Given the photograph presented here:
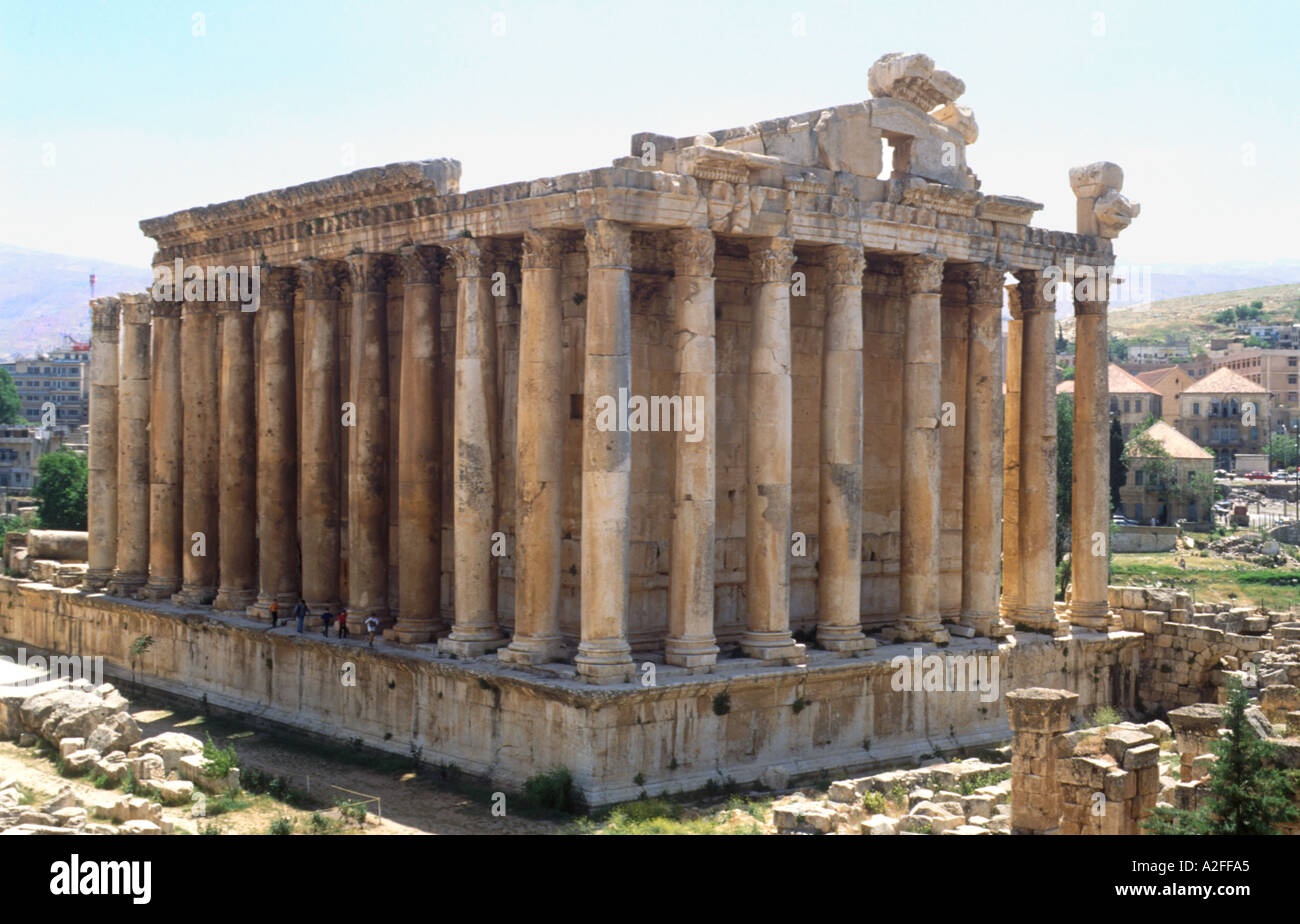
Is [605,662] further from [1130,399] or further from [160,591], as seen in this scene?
[1130,399]

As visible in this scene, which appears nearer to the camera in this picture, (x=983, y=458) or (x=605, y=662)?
(x=605, y=662)

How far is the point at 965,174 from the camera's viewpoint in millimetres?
27422

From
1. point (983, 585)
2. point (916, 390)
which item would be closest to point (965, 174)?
point (916, 390)

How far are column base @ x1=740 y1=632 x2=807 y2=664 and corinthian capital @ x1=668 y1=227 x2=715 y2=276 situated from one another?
613 centimetres

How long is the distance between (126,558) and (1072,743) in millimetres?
24889

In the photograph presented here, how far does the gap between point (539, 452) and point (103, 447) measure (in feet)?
61.8

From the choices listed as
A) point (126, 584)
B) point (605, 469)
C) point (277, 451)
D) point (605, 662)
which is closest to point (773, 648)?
point (605, 662)

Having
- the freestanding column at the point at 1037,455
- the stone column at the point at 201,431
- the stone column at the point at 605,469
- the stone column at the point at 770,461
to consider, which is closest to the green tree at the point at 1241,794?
the stone column at the point at 770,461

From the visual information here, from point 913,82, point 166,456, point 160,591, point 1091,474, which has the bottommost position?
point 160,591

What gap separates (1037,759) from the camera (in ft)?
59.5

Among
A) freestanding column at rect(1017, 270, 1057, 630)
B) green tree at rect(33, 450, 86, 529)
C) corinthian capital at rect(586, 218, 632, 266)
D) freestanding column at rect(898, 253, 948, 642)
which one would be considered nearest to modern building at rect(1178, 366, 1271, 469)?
green tree at rect(33, 450, 86, 529)

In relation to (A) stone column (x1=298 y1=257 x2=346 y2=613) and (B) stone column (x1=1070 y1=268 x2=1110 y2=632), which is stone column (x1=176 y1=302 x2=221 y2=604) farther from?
(B) stone column (x1=1070 y1=268 x2=1110 y2=632)

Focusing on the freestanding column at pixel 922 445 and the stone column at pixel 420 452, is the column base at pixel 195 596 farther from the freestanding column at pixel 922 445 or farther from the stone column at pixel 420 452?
the freestanding column at pixel 922 445

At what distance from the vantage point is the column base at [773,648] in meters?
22.9
